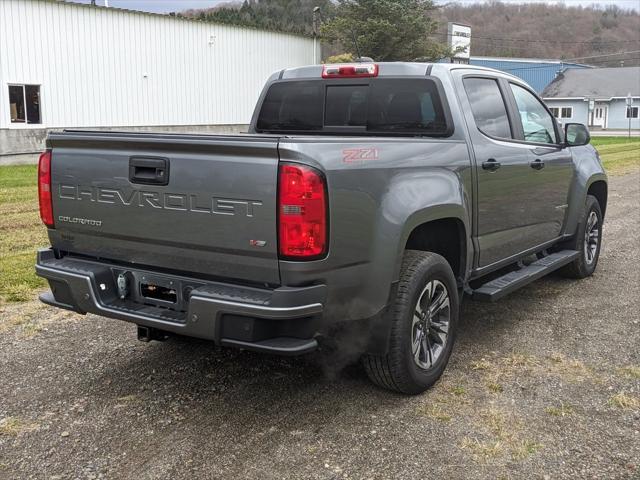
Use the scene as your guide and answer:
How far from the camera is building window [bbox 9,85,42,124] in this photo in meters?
21.8

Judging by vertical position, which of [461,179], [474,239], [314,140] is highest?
[314,140]

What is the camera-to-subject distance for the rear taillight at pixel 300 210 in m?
3.17

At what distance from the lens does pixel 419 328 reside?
13.2ft

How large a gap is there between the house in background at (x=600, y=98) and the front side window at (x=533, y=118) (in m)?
61.8

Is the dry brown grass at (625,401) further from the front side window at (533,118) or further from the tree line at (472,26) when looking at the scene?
the tree line at (472,26)

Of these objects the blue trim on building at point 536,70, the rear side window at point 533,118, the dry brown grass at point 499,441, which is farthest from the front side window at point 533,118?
the blue trim on building at point 536,70

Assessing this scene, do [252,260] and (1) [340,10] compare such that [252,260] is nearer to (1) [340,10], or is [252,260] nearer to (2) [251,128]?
(2) [251,128]

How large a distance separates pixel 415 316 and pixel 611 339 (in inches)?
75.3

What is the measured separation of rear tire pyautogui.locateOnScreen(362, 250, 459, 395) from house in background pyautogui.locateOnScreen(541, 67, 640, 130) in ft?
210

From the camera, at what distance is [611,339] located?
503 cm

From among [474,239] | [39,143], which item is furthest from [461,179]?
[39,143]

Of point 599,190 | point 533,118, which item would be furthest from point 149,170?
point 599,190

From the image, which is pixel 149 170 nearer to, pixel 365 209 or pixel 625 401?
pixel 365 209

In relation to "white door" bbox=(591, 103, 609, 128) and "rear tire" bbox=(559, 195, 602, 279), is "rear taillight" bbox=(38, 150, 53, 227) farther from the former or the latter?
"white door" bbox=(591, 103, 609, 128)
